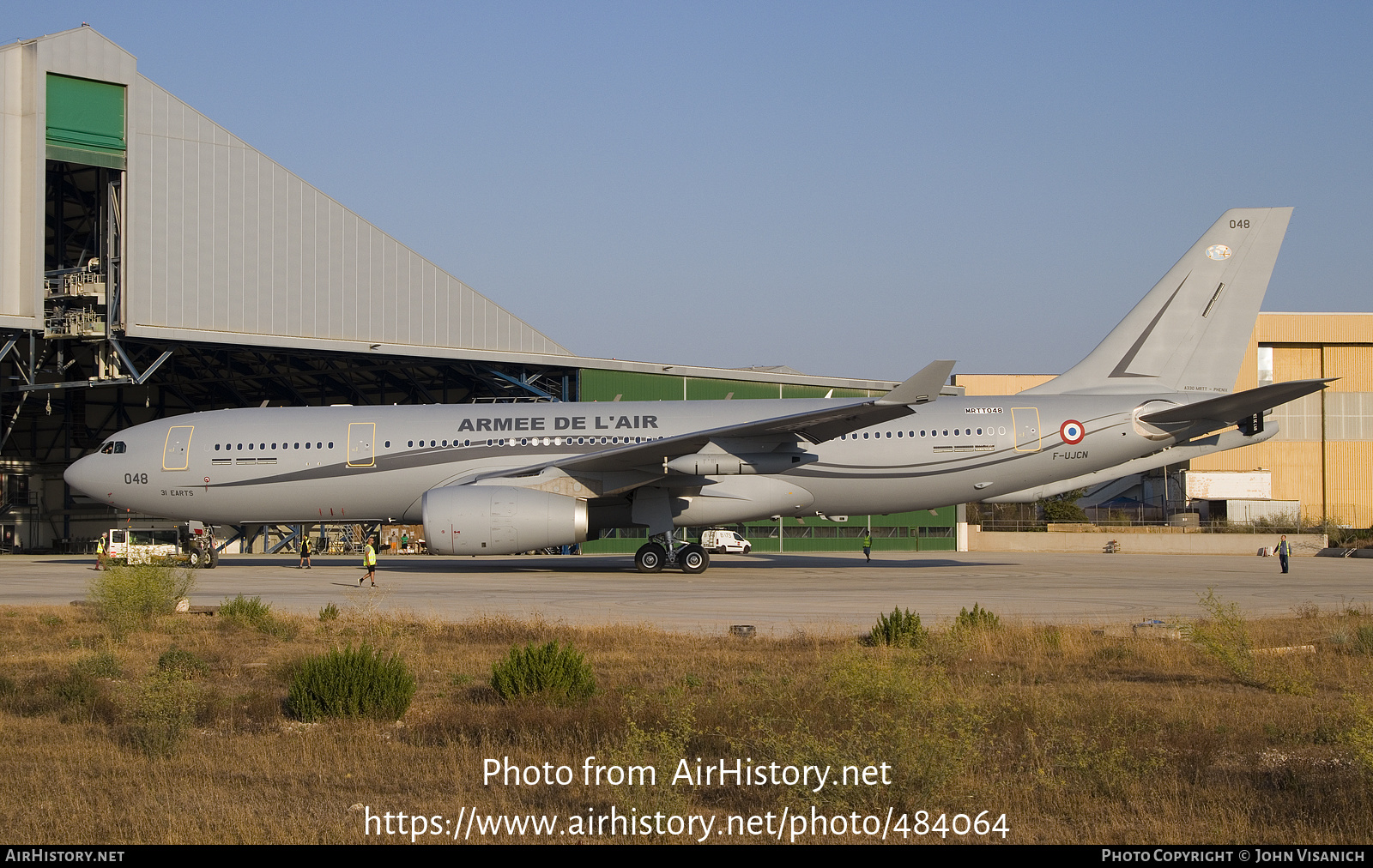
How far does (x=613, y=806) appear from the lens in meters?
5.40

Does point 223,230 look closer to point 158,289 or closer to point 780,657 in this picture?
point 158,289

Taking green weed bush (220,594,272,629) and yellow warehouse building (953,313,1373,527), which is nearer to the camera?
green weed bush (220,594,272,629)

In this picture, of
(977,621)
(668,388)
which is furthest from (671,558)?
(668,388)

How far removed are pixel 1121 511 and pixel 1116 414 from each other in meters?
36.1

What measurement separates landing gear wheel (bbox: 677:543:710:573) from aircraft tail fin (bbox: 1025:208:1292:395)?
32.6 feet

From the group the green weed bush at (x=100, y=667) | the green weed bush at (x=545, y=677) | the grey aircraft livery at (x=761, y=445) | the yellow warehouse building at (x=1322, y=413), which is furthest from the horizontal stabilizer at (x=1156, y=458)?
the yellow warehouse building at (x=1322, y=413)

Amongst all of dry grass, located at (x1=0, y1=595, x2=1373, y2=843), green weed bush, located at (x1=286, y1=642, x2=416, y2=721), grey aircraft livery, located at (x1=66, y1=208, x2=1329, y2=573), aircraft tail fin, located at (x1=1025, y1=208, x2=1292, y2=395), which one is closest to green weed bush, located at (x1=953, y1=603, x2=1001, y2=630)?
dry grass, located at (x1=0, y1=595, x2=1373, y2=843)

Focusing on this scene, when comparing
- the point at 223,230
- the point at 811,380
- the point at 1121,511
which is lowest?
the point at 1121,511

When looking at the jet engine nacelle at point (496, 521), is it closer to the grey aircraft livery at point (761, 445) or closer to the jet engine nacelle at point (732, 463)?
the grey aircraft livery at point (761, 445)

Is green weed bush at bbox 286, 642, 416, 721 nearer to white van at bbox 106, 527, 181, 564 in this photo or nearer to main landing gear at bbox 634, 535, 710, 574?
white van at bbox 106, 527, 181, 564

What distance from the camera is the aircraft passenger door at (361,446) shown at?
23.5 m

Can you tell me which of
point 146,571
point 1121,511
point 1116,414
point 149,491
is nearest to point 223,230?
point 149,491

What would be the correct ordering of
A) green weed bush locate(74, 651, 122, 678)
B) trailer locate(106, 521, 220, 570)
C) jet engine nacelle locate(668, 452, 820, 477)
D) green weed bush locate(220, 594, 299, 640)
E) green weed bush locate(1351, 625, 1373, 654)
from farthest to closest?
trailer locate(106, 521, 220, 570) < jet engine nacelle locate(668, 452, 820, 477) < green weed bush locate(220, 594, 299, 640) < green weed bush locate(1351, 625, 1373, 654) < green weed bush locate(74, 651, 122, 678)

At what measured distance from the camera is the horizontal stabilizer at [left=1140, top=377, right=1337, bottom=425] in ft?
67.6
